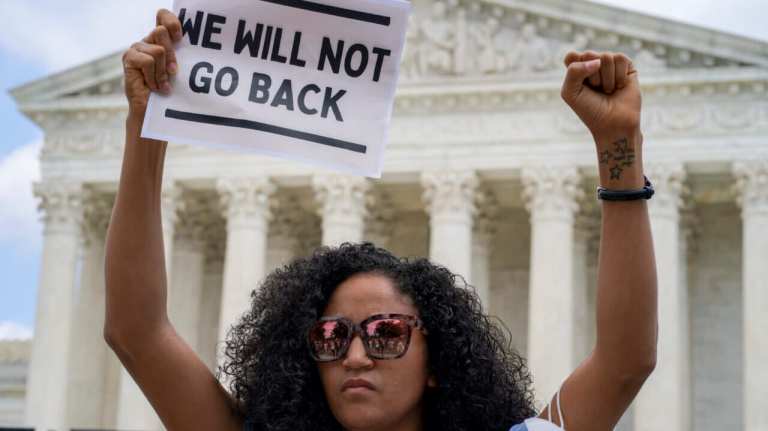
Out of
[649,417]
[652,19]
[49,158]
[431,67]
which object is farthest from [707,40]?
[49,158]

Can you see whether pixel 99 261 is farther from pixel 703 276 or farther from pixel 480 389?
pixel 480 389

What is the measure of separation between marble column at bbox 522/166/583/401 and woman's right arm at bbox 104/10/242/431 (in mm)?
30241

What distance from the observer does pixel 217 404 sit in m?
5.27

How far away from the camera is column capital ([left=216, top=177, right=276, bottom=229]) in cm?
3956

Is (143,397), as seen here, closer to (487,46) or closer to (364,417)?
(487,46)

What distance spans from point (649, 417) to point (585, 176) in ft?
23.7

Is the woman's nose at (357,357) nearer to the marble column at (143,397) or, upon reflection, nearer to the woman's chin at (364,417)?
the woman's chin at (364,417)

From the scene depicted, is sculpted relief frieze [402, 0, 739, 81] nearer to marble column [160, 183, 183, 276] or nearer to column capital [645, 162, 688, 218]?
column capital [645, 162, 688, 218]

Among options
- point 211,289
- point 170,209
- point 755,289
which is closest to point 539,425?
point 755,289

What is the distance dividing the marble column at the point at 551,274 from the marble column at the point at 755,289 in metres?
4.65

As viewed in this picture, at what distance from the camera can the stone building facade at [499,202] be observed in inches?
1419

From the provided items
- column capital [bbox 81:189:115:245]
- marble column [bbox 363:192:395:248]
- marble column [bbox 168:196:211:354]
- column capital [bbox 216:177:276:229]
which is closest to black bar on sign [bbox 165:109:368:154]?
column capital [bbox 216:177:276:229]

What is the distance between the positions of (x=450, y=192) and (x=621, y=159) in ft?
108

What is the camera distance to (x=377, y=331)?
512cm
